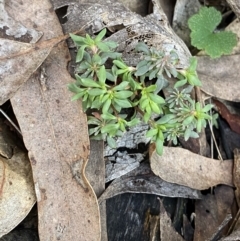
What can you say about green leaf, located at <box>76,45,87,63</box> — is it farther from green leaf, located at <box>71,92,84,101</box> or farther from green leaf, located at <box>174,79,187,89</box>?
green leaf, located at <box>174,79,187,89</box>

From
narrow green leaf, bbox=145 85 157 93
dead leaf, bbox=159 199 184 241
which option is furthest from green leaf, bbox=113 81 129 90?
dead leaf, bbox=159 199 184 241

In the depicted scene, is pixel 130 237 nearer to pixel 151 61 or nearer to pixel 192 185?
pixel 192 185

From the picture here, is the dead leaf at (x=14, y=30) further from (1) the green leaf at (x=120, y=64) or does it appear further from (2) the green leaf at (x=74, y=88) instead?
(1) the green leaf at (x=120, y=64)

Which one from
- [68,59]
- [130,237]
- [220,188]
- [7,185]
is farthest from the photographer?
[220,188]

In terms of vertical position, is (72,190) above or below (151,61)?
below

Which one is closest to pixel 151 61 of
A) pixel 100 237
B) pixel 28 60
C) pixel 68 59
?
pixel 68 59

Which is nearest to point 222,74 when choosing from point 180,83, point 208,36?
point 208,36

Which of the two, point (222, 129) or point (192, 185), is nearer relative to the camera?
point (192, 185)

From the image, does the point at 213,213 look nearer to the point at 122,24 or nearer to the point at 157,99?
the point at 157,99
